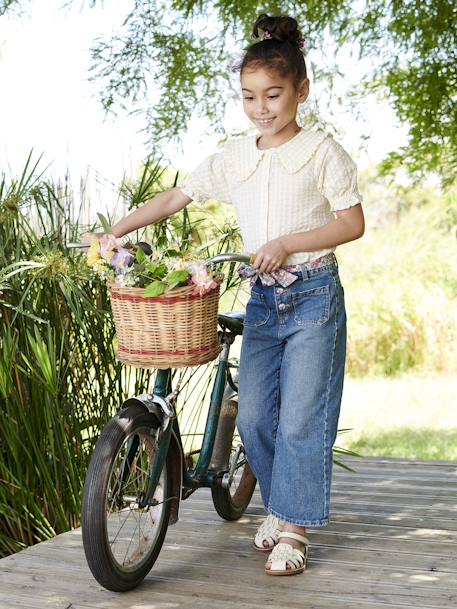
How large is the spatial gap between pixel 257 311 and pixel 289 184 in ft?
1.18

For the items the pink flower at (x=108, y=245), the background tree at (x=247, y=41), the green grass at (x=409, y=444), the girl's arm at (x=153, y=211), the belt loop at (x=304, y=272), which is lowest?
the green grass at (x=409, y=444)

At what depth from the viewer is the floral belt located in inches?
97.6

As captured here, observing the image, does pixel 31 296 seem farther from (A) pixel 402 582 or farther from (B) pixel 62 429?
(A) pixel 402 582

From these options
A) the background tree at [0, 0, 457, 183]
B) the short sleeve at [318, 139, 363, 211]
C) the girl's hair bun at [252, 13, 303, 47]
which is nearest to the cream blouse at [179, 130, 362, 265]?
the short sleeve at [318, 139, 363, 211]

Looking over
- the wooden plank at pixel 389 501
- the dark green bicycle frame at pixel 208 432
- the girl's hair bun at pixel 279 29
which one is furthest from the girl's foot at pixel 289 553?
the girl's hair bun at pixel 279 29

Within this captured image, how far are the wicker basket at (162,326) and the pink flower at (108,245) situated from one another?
80mm

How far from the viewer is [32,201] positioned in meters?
3.31

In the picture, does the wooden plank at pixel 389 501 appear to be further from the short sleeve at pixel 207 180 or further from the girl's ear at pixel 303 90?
the girl's ear at pixel 303 90

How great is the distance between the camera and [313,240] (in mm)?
2414

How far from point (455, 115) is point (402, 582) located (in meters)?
3.37

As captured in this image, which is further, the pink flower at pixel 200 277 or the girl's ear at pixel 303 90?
the girl's ear at pixel 303 90

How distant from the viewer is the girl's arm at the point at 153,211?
257 cm

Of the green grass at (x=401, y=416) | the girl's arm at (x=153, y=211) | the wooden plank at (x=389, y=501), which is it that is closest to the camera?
the girl's arm at (x=153, y=211)

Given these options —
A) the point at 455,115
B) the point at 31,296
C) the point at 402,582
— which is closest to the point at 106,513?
the point at 402,582
